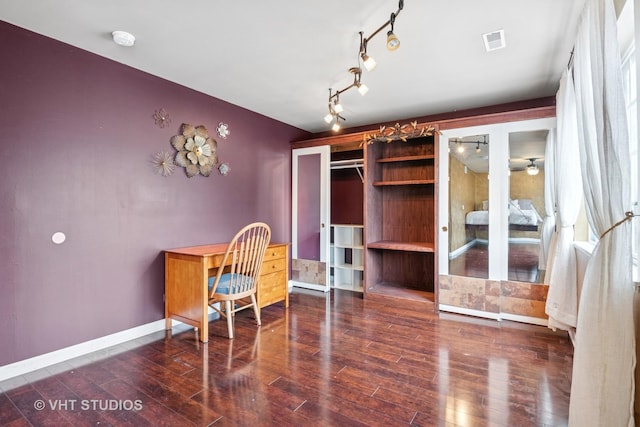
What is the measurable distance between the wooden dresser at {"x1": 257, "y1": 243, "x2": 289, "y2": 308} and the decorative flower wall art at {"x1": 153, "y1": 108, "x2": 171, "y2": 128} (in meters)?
1.65

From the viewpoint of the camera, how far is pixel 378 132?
3.88 m

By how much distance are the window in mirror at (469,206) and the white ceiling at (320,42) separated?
0.63 meters

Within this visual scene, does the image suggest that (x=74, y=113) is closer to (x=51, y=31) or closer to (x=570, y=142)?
(x=51, y=31)

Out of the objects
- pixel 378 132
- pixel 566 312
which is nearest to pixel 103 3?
pixel 378 132

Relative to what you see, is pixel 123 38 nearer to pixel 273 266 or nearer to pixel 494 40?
pixel 273 266

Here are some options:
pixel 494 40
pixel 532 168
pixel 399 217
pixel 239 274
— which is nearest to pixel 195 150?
pixel 239 274

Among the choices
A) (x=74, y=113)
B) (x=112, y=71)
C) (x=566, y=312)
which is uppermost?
(x=112, y=71)

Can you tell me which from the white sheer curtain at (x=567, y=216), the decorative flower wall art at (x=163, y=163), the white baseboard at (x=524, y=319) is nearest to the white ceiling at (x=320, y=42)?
the white sheer curtain at (x=567, y=216)

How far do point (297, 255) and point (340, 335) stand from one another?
6.23ft

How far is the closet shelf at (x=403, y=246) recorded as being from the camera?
361 centimetres

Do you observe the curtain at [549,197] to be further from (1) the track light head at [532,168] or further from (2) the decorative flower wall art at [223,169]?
(2) the decorative flower wall art at [223,169]

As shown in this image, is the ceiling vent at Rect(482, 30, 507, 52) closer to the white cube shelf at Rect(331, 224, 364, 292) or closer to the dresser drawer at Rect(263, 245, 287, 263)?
the white cube shelf at Rect(331, 224, 364, 292)

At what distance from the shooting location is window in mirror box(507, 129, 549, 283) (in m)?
3.08

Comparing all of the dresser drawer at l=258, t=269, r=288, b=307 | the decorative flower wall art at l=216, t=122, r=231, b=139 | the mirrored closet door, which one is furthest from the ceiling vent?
the dresser drawer at l=258, t=269, r=288, b=307
